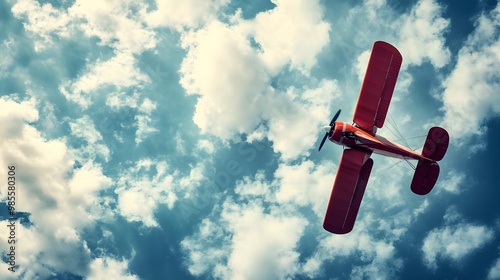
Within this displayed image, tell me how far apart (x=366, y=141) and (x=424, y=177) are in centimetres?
768

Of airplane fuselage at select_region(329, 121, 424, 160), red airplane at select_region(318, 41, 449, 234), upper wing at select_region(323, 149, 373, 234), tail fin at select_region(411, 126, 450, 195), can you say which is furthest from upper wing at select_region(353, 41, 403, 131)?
tail fin at select_region(411, 126, 450, 195)

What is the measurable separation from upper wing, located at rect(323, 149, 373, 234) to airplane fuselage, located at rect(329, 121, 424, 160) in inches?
43.9

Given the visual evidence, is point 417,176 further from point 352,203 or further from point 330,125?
point 330,125

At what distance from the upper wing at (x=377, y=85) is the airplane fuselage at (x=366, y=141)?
1.07 metres

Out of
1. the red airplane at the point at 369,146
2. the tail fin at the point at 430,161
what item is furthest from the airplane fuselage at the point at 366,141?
the tail fin at the point at 430,161

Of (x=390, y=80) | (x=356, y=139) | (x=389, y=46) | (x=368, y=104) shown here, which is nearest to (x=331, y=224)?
(x=356, y=139)

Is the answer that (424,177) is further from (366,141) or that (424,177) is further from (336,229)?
(336,229)

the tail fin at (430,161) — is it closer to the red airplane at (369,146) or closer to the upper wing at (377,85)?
the red airplane at (369,146)

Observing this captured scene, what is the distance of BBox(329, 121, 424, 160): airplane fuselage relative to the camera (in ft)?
143

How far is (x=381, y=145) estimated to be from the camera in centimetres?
4391

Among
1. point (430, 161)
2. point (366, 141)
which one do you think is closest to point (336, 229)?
point (366, 141)

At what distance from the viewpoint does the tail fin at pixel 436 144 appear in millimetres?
42469

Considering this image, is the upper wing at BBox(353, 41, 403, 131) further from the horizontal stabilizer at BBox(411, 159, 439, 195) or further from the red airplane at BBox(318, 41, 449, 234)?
the horizontal stabilizer at BBox(411, 159, 439, 195)

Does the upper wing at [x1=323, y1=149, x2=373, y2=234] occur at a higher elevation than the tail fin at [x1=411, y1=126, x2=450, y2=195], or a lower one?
lower
